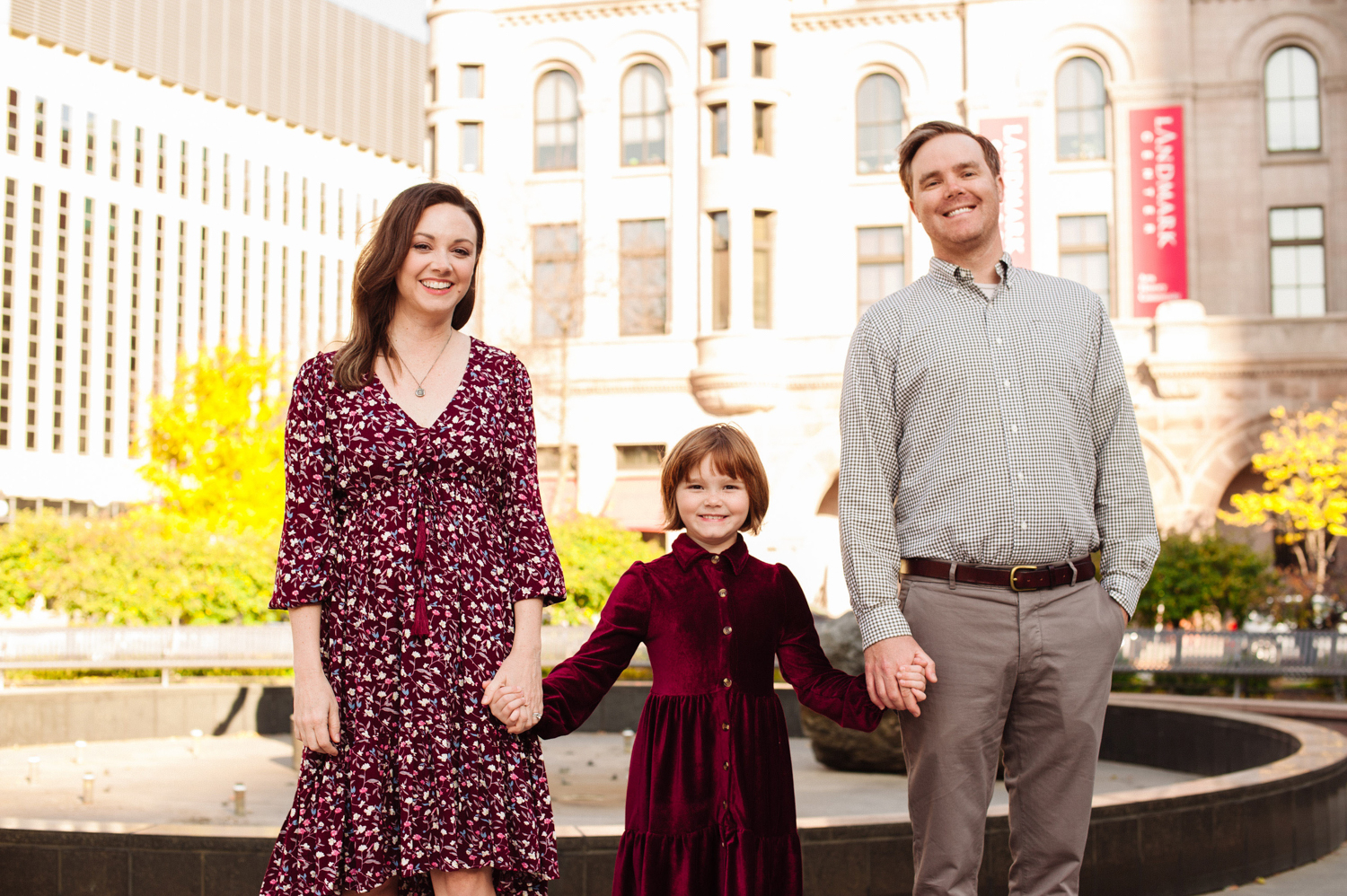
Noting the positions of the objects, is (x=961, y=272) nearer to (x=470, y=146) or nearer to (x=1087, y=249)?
(x=1087, y=249)

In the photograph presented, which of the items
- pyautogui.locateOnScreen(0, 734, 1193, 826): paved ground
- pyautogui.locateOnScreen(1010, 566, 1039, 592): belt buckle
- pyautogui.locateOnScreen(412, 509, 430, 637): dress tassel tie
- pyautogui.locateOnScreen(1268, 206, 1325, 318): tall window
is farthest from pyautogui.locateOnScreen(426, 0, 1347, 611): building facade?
pyautogui.locateOnScreen(412, 509, 430, 637): dress tassel tie

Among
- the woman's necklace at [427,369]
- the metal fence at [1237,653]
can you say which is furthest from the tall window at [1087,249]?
the woman's necklace at [427,369]

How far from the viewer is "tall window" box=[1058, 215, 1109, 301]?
28266mm

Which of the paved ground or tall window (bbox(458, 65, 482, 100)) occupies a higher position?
tall window (bbox(458, 65, 482, 100))

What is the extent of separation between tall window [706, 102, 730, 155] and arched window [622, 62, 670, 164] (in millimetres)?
1325

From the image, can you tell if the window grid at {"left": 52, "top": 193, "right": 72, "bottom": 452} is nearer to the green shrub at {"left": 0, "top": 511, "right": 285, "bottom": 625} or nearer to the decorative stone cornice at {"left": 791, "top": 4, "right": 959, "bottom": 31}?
the decorative stone cornice at {"left": 791, "top": 4, "right": 959, "bottom": 31}

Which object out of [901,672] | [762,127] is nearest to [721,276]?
[762,127]

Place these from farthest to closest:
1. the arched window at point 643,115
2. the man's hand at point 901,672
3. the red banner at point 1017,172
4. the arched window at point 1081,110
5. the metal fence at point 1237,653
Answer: the arched window at point 643,115, the arched window at point 1081,110, the red banner at point 1017,172, the metal fence at point 1237,653, the man's hand at point 901,672

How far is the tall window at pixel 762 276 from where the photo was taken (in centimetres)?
2873

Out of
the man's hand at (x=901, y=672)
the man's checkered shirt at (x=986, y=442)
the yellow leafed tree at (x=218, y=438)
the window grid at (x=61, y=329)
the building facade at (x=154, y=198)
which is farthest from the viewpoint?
the window grid at (x=61, y=329)

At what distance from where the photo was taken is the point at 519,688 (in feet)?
11.0

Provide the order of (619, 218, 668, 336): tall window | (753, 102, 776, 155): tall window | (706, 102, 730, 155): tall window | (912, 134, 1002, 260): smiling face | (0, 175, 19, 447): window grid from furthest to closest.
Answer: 1. (0, 175, 19, 447): window grid
2. (619, 218, 668, 336): tall window
3. (706, 102, 730, 155): tall window
4. (753, 102, 776, 155): tall window
5. (912, 134, 1002, 260): smiling face

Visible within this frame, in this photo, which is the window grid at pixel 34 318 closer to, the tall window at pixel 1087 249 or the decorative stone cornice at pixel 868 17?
the decorative stone cornice at pixel 868 17

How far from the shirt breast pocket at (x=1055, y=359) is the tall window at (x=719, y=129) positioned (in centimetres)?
2600
